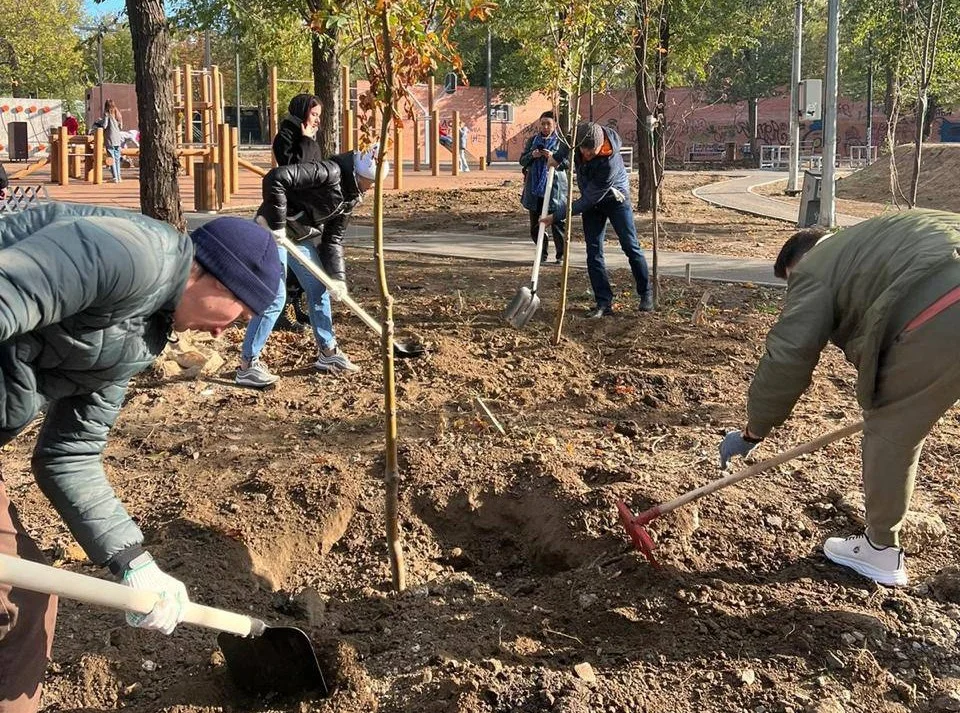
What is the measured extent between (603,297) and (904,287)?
4876 mm

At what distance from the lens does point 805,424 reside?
5.48 metres

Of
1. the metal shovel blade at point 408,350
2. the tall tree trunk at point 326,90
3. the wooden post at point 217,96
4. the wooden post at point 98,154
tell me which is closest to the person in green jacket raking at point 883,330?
the metal shovel blade at point 408,350

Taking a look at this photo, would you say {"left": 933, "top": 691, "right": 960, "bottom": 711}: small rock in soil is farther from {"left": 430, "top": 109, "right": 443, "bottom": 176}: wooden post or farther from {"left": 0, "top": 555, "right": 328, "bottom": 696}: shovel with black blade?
{"left": 430, "top": 109, "right": 443, "bottom": 176}: wooden post

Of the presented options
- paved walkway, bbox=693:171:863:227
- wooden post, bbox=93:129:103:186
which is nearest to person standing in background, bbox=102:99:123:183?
wooden post, bbox=93:129:103:186

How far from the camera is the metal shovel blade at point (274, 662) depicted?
304 centimetres

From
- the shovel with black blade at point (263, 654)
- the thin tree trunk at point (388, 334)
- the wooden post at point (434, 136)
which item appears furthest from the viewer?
the wooden post at point (434, 136)

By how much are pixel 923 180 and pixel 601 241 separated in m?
18.1

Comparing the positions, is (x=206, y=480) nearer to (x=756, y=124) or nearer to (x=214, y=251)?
(x=214, y=251)

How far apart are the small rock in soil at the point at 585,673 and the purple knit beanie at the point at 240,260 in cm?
157

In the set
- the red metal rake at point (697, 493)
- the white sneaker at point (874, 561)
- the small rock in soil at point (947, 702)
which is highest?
the red metal rake at point (697, 493)

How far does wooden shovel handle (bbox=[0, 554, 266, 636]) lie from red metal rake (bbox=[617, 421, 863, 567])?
5.59ft

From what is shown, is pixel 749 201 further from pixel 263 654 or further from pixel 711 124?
pixel 711 124

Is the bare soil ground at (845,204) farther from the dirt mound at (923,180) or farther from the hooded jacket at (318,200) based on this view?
the hooded jacket at (318,200)

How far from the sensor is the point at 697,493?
12.6 feet
